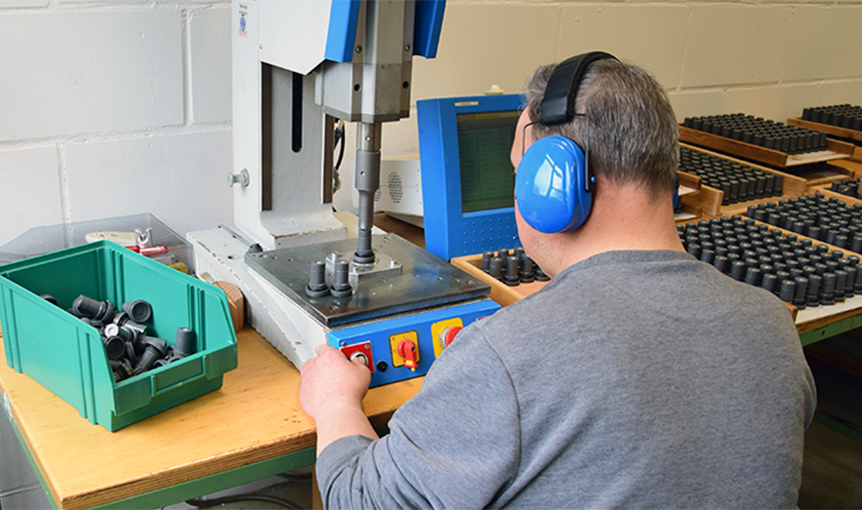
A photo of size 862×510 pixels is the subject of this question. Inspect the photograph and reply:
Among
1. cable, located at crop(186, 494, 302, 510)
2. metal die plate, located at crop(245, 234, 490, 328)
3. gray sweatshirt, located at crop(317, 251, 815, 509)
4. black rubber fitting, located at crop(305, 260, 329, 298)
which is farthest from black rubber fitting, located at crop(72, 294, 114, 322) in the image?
cable, located at crop(186, 494, 302, 510)

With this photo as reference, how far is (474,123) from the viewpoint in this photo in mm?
1685

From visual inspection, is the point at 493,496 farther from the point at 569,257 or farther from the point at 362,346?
the point at 362,346

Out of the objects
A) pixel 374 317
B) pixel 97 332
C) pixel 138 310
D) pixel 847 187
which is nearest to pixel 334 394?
pixel 374 317

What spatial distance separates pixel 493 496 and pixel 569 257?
329mm

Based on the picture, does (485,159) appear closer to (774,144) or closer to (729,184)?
(729,184)

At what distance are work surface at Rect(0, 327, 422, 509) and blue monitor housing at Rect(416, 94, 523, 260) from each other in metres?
0.49

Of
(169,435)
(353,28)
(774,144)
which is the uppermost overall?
(353,28)

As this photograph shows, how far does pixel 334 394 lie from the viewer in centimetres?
113

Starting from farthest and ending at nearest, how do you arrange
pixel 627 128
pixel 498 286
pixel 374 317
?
pixel 498 286 < pixel 374 317 < pixel 627 128

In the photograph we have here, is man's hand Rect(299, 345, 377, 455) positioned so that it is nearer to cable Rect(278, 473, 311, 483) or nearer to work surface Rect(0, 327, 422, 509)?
work surface Rect(0, 327, 422, 509)

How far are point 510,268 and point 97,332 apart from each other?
849mm

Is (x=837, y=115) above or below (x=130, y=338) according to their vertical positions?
above

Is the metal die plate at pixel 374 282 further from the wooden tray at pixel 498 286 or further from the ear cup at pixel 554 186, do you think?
the ear cup at pixel 554 186

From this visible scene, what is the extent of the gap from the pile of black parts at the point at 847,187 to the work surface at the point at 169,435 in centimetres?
179
